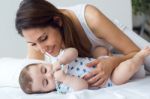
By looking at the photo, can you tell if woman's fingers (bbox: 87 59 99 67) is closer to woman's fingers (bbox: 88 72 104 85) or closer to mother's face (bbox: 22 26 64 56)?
woman's fingers (bbox: 88 72 104 85)

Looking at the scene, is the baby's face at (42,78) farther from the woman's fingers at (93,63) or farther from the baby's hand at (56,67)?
the woman's fingers at (93,63)

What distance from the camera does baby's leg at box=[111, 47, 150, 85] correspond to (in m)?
1.28

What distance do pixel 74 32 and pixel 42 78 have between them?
0.97 ft

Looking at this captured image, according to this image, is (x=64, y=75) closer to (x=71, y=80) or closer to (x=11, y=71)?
(x=71, y=80)

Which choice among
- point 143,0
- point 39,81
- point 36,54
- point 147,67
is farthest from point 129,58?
point 143,0

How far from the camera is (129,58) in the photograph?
1.42 meters

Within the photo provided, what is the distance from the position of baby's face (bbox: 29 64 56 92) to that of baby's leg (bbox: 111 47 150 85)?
9.3 inches

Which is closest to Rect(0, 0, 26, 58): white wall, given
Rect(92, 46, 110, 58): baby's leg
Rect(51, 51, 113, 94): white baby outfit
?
Rect(92, 46, 110, 58): baby's leg

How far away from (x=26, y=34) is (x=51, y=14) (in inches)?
5.0

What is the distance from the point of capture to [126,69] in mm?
1278

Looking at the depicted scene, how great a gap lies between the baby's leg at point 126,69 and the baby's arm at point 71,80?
0.41 ft

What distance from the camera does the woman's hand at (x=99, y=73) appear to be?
1283 millimetres

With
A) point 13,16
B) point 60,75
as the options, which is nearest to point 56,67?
point 60,75

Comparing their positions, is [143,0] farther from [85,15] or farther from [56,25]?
[56,25]
